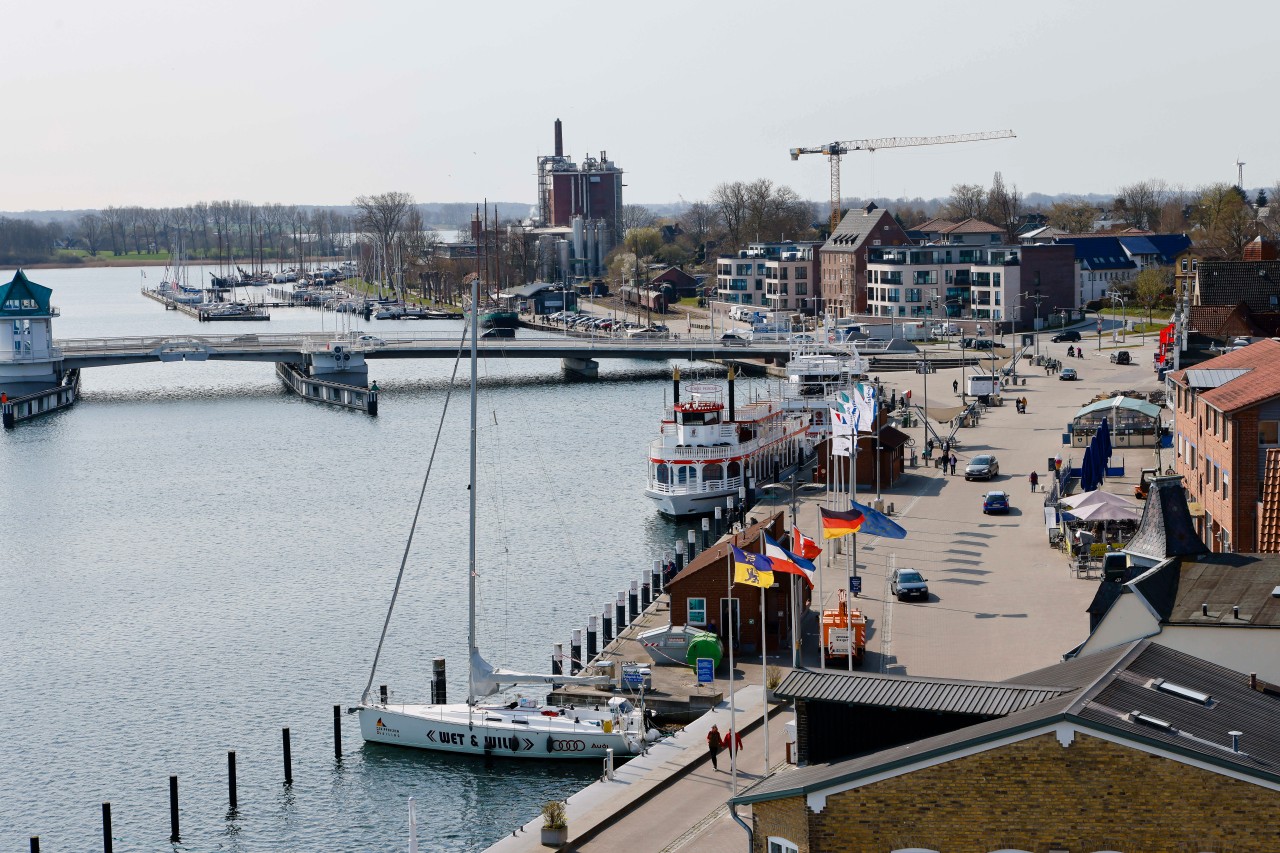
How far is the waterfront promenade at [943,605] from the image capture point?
86.0 feet

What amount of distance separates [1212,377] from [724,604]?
60.7 feet

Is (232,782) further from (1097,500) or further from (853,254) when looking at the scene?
(853,254)

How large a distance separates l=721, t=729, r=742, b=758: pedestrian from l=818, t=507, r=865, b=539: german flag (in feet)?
22.7

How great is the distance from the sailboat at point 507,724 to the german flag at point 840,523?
5.80 m

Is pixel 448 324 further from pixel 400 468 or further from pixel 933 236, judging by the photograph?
pixel 400 468

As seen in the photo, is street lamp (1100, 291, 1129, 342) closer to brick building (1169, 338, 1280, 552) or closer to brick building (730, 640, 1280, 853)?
brick building (1169, 338, 1280, 552)

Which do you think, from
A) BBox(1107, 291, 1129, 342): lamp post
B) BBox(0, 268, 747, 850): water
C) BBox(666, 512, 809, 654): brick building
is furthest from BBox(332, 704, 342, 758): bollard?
BBox(1107, 291, 1129, 342): lamp post

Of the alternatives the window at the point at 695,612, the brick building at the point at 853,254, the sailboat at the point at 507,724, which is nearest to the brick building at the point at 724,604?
the window at the point at 695,612

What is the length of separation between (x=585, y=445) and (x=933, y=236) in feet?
277

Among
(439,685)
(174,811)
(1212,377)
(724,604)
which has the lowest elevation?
(174,811)

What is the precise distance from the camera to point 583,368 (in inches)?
4370

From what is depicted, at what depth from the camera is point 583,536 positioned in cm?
5622

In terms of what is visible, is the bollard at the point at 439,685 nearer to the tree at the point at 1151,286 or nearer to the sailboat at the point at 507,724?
the sailboat at the point at 507,724

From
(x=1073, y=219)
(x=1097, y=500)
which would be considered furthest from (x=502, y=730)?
(x=1073, y=219)
